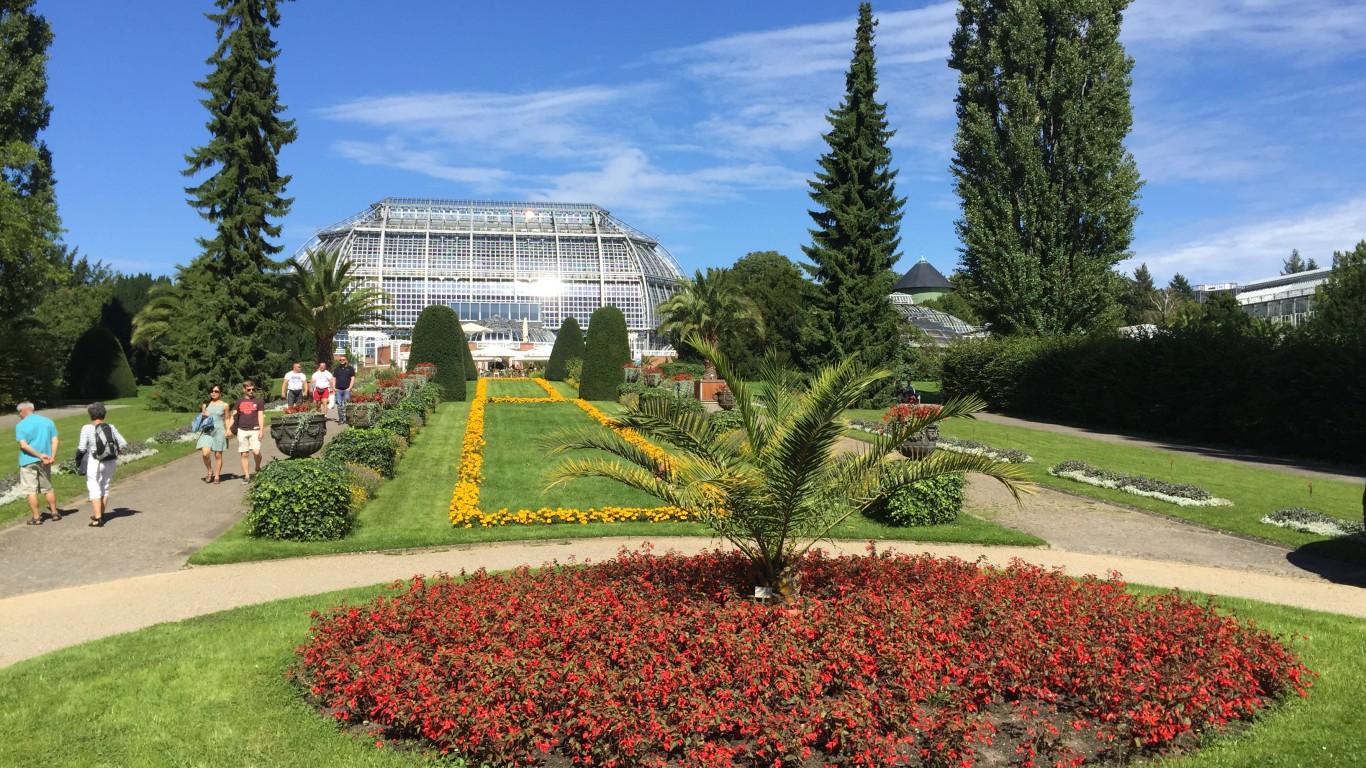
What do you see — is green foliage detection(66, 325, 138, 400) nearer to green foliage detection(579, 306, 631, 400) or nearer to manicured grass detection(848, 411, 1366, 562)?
green foliage detection(579, 306, 631, 400)

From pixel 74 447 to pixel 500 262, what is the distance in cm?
6256

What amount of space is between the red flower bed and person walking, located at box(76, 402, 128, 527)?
588 cm

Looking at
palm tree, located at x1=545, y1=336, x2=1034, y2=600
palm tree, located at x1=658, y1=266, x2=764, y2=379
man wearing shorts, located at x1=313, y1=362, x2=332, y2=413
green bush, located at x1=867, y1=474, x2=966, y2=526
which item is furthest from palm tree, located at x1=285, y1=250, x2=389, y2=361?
palm tree, located at x1=545, y1=336, x2=1034, y2=600

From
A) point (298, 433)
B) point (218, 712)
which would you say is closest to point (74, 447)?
point (298, 433)

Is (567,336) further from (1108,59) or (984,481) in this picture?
(984,481)

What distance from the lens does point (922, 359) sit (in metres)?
42.9

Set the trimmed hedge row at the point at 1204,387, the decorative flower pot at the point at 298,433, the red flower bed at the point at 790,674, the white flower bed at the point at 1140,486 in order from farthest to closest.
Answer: the trimmed hedge row at the point at 1204,387 → the white flower bed at the point at 1140,486 → the decorative flower pot at the point at 298,433 → the red flower bed at the point at 790,674

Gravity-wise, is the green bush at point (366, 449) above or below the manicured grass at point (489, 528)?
above

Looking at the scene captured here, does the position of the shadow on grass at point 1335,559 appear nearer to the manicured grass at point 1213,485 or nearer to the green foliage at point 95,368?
the manicured grass at point 1213,485

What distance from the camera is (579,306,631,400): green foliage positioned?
103 feet

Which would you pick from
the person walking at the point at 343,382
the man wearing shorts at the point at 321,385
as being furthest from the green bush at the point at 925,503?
the person walking at the point at 343,382

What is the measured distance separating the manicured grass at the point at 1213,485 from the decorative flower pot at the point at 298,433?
992 cm

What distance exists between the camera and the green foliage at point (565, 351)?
1758 inches

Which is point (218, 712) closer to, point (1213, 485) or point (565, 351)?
point (1213, 485)
